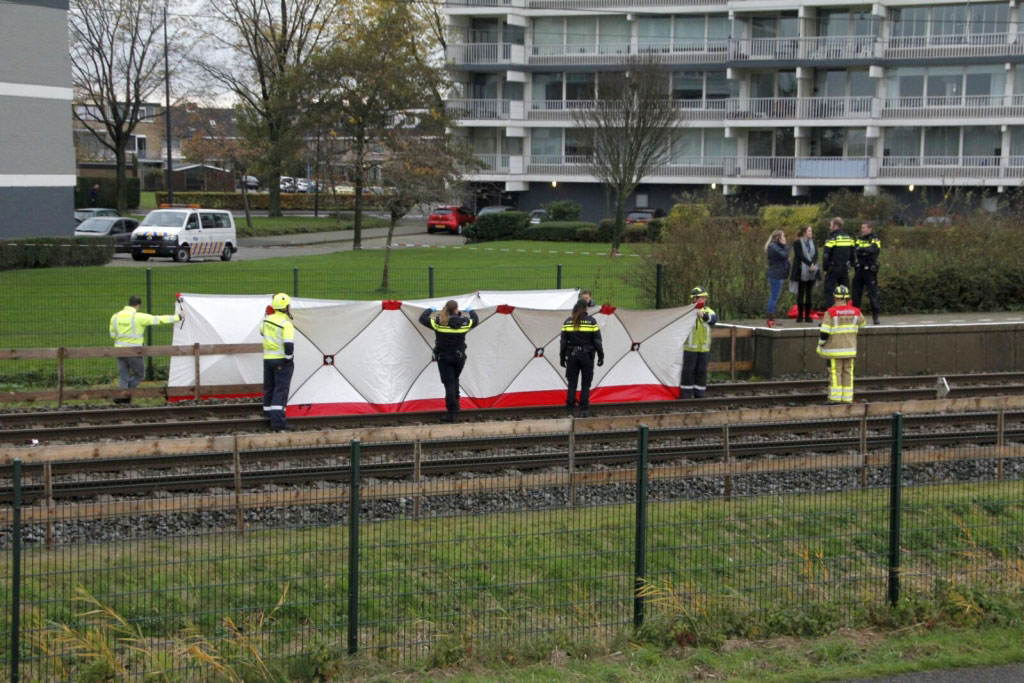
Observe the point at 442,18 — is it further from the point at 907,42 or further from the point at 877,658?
the point at 877,658

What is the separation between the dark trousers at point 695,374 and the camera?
1830 cm

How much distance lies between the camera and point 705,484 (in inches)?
489

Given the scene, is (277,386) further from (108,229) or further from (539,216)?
(539,216)

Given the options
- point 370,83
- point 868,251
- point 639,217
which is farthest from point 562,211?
point 868,251

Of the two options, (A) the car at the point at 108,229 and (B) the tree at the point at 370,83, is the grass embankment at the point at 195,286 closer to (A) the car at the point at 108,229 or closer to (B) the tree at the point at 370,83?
(A) the car at the point at 108,229

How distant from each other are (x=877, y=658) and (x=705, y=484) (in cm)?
441

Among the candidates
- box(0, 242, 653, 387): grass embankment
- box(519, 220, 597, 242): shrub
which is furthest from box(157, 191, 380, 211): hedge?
box(0, 242, 653, 387): grass embankment

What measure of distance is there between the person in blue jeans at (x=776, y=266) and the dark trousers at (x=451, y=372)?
7.41 metres

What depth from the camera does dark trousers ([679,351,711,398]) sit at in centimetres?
1830

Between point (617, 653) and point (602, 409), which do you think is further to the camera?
point (602, 409)

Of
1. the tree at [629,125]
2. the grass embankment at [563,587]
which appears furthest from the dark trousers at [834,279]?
the tree at [629,125]

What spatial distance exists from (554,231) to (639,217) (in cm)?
479

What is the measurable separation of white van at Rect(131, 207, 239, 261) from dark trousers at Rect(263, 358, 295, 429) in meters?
23.7

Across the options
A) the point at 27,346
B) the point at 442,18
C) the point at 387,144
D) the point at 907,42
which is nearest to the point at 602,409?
the point at 27,346
